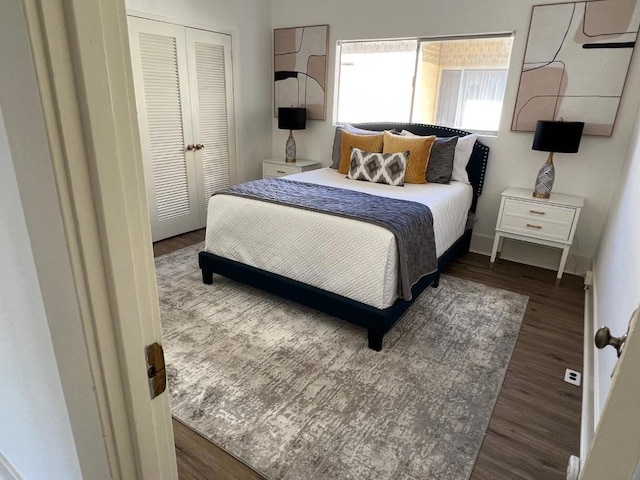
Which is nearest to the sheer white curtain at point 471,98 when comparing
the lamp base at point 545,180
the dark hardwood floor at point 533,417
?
the lamp base at point 545,180

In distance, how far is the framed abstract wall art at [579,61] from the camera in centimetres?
286

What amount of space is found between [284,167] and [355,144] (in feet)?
3.63

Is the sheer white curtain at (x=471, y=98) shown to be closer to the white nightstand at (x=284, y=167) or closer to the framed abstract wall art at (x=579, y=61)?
the framed abstract wall art at (x=579, y=61)

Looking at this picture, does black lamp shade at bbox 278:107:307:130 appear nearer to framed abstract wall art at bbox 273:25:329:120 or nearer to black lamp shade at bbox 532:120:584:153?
framed abstract wall art at bbox 273:25:329:120

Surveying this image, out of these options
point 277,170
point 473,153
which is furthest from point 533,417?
point 277,170

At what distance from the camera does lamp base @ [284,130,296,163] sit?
455cm

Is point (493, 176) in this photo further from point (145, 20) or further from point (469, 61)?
point (145, 20)

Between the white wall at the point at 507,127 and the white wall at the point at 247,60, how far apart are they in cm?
56

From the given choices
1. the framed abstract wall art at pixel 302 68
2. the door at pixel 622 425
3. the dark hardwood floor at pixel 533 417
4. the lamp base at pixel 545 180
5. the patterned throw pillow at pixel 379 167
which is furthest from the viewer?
the framed abstract wall art at pixel 302 68

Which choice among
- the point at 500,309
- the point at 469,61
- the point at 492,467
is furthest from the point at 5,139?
the point at 469,61

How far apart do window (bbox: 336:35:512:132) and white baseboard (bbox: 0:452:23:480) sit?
3.92 m

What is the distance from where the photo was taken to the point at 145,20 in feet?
10.9

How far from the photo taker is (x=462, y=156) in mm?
3539

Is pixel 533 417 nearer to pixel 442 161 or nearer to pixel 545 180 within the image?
pixel 545 180
